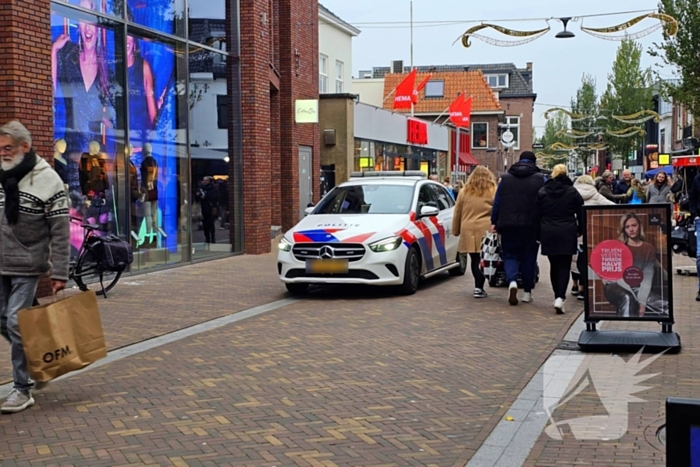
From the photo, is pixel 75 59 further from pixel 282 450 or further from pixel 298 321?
pixel 282 450

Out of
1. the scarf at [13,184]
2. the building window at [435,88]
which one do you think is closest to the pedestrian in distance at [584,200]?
the scarf at [13,184]

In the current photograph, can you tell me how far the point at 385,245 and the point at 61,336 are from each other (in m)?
5.78

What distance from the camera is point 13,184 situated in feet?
18.2

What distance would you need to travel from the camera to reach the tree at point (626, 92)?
5331cm

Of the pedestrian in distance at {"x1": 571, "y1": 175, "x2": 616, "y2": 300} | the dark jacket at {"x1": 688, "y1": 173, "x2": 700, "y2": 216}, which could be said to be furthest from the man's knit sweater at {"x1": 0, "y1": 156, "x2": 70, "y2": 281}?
the dark jacket at {"x1": 688, "y1": 173, "x2": 700, "y2": 216}

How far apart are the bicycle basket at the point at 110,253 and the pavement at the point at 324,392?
81 cm

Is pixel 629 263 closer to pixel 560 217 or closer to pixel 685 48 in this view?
pixel 560 217

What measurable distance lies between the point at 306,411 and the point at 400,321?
3711 mm

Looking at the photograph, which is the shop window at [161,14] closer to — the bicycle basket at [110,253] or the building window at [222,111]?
the building window at [222,111]

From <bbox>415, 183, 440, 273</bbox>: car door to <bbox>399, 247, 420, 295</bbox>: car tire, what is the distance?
29 centimetres

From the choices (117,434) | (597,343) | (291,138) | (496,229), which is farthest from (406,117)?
(117,434)

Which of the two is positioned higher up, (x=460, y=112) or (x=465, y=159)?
(x=460, y=112)

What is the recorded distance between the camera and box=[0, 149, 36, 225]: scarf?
5.56 meters

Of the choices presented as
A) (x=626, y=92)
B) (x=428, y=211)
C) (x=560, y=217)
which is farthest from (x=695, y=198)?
(x=626, y=92)
